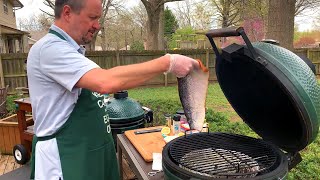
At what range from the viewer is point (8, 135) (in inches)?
195

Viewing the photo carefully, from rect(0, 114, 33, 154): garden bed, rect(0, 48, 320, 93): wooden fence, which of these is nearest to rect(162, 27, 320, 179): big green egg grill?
rect(0, 114, 33, 154): garden bed

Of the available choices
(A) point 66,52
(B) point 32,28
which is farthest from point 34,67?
(B) point 32,28

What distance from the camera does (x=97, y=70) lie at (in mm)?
1353

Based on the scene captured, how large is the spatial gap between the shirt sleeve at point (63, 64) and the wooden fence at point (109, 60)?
956cm

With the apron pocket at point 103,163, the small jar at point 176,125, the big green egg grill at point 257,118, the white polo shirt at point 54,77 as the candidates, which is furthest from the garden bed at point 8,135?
the big green egg grill at point 257,118

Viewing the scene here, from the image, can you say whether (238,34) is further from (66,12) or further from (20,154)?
(20,154)

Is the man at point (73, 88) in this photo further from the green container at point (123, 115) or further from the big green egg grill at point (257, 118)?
the green container at point (123, 115)

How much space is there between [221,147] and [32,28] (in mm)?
57428

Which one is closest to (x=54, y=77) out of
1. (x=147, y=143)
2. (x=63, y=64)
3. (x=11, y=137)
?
(x=63, y=64)

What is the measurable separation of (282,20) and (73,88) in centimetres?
378

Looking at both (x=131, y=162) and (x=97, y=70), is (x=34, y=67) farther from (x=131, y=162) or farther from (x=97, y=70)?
(x=131, y=162)

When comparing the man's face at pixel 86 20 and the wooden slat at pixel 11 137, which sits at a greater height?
the man's face at pixel 86 20

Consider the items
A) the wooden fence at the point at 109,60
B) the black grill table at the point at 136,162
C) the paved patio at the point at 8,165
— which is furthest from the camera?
the wooden fence at the point at 109,60

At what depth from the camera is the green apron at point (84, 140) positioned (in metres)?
1.75
